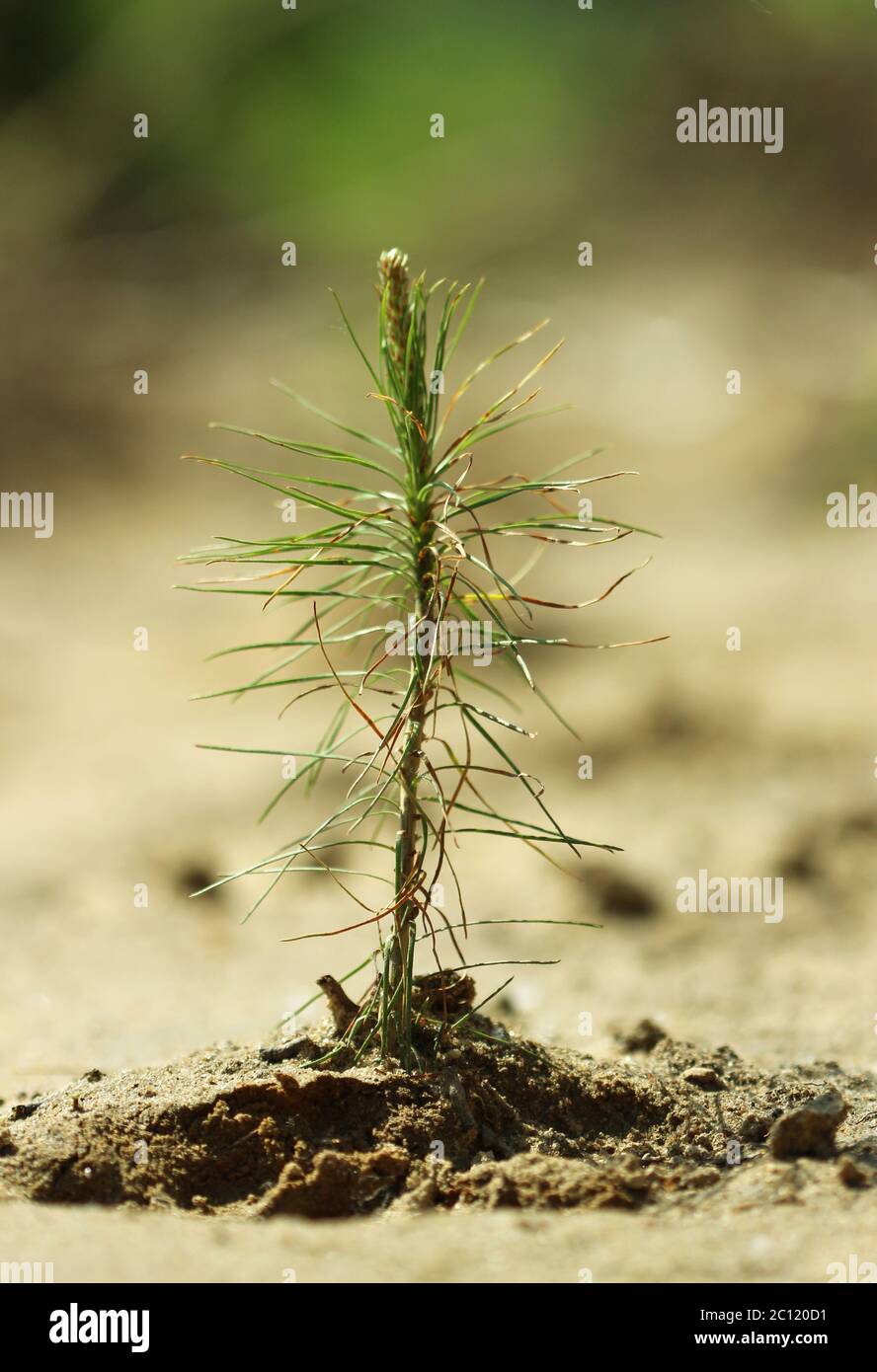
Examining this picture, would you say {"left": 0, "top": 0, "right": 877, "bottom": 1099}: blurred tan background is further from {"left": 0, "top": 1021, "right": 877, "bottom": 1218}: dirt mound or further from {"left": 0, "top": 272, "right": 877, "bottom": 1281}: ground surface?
{"left": 0, "top": 1021, "right": 877, "bottom": 1218}: dirt mound

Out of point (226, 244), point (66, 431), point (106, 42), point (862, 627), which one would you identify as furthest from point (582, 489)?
point (106, 42)

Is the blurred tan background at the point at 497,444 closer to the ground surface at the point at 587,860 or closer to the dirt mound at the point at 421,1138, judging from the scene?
the ground surface at the point at 587,860

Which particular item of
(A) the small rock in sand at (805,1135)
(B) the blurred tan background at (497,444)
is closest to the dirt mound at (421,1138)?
(A) the small rock in sand at (805,1135)

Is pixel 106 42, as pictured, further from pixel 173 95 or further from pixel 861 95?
pixel 861 95

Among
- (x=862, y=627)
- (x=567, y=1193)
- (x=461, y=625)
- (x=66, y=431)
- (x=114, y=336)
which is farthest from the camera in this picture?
(x=114, y=336)

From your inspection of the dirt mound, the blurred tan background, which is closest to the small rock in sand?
the dirt mound
